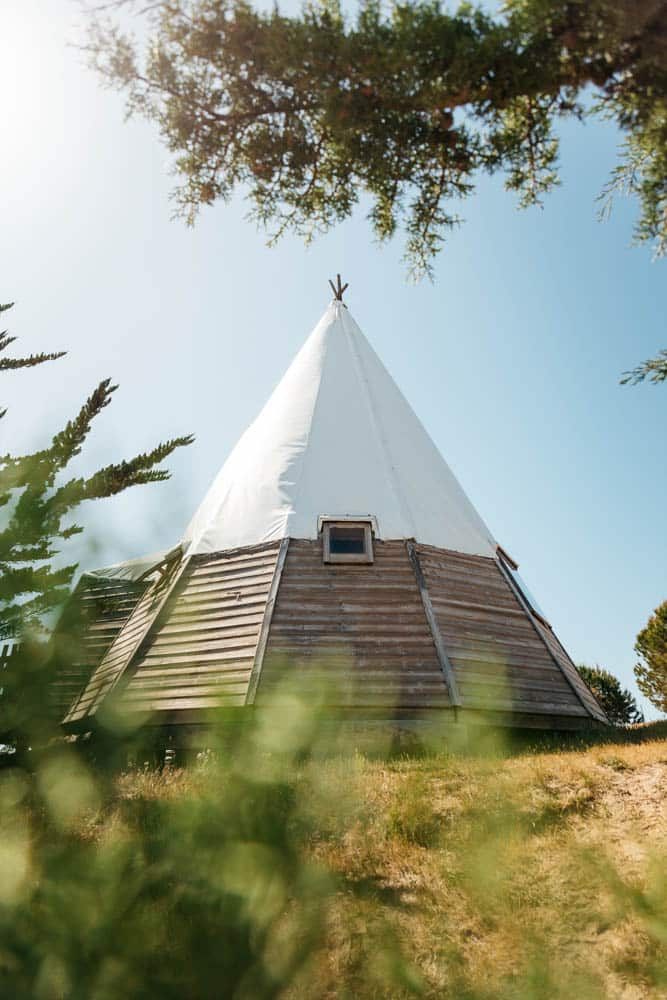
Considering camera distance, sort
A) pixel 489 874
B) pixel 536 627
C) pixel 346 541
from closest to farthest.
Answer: pixel 489 874 < pixel 536 627 < pixel 346 541

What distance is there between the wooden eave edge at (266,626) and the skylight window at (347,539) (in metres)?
0.76

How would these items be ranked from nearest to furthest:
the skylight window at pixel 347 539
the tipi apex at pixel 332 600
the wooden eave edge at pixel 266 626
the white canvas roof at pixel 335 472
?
the wooden eave edge at pixel 266 626 < the tipi apex at pixel 332 600 < the skylight window at pixel 347 539 < the white canvas roof at pixel 335 472

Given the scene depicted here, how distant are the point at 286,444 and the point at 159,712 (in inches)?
248

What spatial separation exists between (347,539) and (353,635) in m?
2.27

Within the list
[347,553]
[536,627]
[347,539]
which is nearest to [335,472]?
[347,539]

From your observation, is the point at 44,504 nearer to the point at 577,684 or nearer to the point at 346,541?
the point at 346,541

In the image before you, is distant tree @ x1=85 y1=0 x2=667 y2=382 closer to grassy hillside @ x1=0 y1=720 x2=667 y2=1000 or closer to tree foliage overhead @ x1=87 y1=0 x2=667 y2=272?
tree foliage overhead @ x1=87 y1=0 x2=667 y2=272

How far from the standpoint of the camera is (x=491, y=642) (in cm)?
1073

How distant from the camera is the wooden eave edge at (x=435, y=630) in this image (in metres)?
9.41

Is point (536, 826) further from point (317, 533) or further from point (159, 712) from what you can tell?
point (317, 533)

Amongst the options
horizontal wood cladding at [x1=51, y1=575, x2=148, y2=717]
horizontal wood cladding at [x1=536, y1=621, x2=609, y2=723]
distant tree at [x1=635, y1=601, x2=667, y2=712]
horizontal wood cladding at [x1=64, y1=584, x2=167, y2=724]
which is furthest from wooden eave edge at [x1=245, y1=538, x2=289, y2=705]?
distant tree at [x1=635, y1=601, x2=667, y2=712]

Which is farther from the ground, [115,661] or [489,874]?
[489,874]

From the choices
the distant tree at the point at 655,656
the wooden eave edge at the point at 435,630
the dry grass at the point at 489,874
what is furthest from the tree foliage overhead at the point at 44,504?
the distant tree at the point at 655,656

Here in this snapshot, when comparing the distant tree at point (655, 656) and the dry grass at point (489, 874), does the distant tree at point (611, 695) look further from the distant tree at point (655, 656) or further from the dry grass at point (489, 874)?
the dry grass at point (489, 874)
